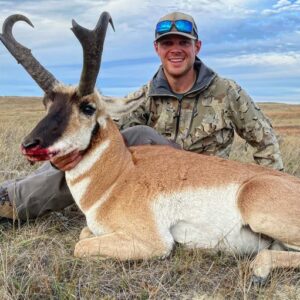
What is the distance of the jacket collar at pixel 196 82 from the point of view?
7207 millimetres

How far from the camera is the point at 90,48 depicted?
4773 millimetres

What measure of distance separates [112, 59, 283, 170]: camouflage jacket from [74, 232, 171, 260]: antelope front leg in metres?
2.82

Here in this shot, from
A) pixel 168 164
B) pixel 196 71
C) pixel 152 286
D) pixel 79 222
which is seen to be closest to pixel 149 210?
pixel 168 164

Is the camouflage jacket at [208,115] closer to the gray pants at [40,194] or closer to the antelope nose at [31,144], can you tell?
the gray pants at [40,194]

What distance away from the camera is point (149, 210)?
486cm

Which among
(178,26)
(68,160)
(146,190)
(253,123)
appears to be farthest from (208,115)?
(68,160)

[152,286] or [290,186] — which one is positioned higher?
[290,186]

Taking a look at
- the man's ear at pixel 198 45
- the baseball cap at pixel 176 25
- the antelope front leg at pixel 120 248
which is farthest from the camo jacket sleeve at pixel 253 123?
the antelope front leg at pixel 120 248

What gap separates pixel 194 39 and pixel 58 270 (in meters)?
4.19

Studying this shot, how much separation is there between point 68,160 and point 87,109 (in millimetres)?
564

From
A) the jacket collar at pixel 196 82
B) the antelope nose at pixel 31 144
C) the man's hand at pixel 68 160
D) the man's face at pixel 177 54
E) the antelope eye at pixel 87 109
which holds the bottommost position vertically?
the man's hand at pixel 68 160

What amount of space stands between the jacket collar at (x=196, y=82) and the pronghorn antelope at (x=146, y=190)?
6.88 feet

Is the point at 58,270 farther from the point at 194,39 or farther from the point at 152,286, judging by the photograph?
the point at 194,39

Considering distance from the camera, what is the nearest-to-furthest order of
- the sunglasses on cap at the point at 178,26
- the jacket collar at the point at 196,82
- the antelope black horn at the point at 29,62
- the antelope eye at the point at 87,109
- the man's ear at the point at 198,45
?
the antelope eye at the point at 87,109, the antelope black horn at the point at 29,62, the sunglasses on cap at the point at 178,26, the jacket collar at the point at 196,82, the man's ear at the point at 198,45
